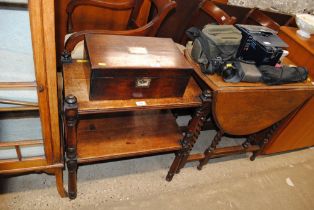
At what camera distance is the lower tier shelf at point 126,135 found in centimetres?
148

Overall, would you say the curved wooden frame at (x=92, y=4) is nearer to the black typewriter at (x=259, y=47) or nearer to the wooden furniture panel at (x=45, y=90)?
the black typewriter at (x=259, y=47)

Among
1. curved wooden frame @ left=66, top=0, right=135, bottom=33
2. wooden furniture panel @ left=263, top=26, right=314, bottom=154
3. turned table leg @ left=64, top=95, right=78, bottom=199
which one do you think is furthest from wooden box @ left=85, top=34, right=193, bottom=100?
wooden furniture panel @ left=263, top=26, right=314, bottom=154

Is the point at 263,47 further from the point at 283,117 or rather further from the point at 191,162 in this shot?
the point at 191,162

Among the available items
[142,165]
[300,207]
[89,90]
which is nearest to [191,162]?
[142,165]

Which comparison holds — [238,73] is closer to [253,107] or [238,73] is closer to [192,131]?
[253,107]

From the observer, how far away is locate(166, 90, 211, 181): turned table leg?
1.42 metres

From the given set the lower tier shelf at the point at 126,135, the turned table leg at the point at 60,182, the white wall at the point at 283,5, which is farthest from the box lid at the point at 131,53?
the white wall at the point at 283,5

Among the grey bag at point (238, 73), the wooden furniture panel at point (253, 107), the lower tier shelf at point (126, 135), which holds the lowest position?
the lower tier shelf at point (126, 135)

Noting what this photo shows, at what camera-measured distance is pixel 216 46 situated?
4.89 feet

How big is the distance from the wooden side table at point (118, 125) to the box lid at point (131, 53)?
17 centimetres

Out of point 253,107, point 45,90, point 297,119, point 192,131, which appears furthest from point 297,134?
point 45,90

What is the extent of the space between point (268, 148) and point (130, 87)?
144 centimetres

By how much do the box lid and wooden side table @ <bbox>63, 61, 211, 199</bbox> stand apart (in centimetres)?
17

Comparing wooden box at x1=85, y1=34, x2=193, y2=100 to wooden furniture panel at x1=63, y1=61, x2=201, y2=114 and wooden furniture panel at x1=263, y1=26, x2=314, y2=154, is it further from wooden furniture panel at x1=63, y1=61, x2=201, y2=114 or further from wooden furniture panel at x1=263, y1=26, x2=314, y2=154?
wooden furniture panel at x1=263, y1=26, x2=314, y2=154
